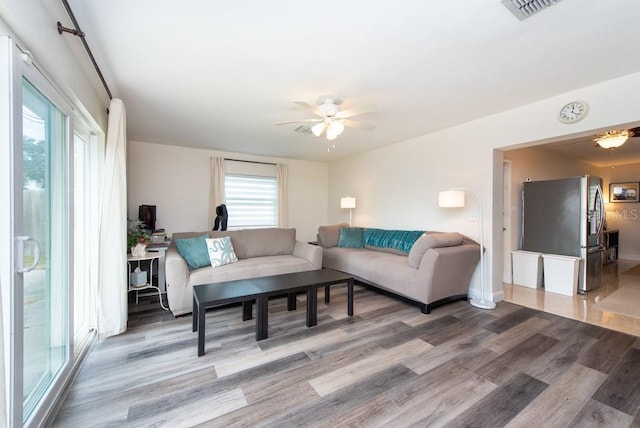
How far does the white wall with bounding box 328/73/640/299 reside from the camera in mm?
2602

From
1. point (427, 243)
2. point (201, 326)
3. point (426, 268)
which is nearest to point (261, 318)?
point (201, 326)

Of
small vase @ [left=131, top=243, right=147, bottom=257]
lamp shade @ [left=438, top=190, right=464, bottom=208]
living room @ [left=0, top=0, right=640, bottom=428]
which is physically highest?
living room @ [left=0, top=0, right=640, bottom=428]

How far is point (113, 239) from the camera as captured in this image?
255cm

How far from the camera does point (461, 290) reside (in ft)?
11.6

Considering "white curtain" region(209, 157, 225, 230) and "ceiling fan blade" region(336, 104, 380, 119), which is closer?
"ceiling fan blade" region(336, 104, 380, 119)

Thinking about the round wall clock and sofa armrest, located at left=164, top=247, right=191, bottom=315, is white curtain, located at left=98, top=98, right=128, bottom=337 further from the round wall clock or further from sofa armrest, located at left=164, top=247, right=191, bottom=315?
the round wall clock

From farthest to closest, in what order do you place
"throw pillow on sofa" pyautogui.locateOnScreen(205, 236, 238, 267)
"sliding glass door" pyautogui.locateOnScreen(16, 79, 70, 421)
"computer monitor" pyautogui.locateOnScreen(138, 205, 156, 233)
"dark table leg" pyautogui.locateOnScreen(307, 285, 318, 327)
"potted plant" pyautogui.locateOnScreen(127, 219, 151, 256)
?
"computer monitor" pyautogui.locateOnScreen(138, 205, 156, 233)
"throw pillow on sofa" pyautogui.locateOnScreen(205, 236, 238, 267)
"potted plant" pyautogui.locateOnScreen(127, 219, 151, 256)
"dark table leg" pyautogui.locateOnScreen(307, 285, 318, 327)
"sliding glass door" pyautogui.locateOnScreen(16, 79, 70, 421)

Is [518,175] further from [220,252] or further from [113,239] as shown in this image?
[113,239]

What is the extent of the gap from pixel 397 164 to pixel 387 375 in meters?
3.66

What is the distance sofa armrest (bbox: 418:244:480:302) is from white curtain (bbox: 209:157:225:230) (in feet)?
13.1

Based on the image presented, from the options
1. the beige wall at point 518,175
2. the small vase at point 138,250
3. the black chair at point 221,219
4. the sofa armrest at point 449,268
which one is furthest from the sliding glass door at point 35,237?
the beige wall at point 518,175

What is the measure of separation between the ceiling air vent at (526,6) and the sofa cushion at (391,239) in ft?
9.83

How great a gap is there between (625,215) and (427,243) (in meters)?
7.22

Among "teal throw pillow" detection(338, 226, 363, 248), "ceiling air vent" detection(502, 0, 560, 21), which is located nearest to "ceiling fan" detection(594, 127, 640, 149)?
"ceiling air vent" detection(502, 0, 560, 21)
